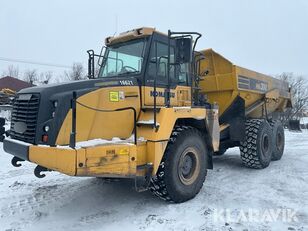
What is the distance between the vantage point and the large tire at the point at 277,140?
1030 cm

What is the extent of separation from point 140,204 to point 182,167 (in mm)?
937

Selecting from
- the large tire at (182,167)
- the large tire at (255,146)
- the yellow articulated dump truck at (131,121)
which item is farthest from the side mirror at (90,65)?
the large tire at (255,146)

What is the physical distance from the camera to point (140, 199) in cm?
618

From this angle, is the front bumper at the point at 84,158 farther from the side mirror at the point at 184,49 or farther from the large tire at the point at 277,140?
the large tire at the point at 277,140

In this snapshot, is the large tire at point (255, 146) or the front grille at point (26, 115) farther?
the large tire at point (255, 146)

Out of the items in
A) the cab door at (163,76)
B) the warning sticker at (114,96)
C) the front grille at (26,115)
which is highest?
the cab door at (163,76)

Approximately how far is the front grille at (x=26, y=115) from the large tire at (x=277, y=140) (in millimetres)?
7233

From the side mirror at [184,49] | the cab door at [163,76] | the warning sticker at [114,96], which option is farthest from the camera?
the cab door at [163,76]

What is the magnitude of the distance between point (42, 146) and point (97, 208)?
1669mm

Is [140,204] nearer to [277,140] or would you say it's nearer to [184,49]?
[184,49]

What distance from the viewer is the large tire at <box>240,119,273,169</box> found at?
887 cm

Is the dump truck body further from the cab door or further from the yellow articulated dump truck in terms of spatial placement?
the cab door

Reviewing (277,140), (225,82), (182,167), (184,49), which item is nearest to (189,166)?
(182,167)

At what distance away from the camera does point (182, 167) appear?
6125 millimetres
